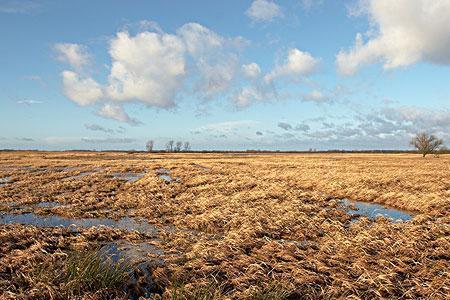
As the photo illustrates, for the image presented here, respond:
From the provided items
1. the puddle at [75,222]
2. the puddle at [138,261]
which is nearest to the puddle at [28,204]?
the puddle at [75,222]

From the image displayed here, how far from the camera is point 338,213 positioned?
19.2 meters

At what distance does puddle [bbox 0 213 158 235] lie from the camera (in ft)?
54.7

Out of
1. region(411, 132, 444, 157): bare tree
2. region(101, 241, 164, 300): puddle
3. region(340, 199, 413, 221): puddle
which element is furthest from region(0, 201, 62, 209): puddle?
region(411, 132, 444, 157): bare tree

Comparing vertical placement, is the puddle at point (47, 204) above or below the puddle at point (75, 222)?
above

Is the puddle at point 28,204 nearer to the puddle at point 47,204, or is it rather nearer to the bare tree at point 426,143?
the puddle at point 47,204

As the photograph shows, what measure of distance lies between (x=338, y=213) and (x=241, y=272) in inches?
433

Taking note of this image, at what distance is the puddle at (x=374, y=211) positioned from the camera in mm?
19234

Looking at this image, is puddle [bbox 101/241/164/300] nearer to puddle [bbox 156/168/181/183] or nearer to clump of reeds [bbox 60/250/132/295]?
clump of reeds [bbox 60/250/132/295]

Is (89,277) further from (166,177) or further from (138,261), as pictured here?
(166,177)

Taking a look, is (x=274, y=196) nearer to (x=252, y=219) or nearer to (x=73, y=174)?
(x=252, y=219)

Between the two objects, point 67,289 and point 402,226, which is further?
point 402,226

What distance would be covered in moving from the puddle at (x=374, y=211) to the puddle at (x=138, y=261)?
41.2 ft

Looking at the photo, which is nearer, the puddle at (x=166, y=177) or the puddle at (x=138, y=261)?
the puddle at (x=138, y=261)

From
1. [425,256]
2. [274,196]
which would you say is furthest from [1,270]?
[274,196]
